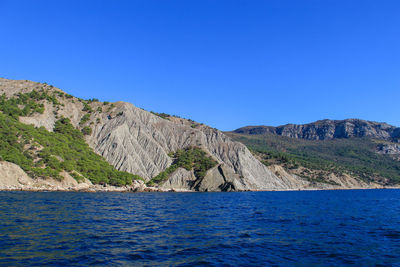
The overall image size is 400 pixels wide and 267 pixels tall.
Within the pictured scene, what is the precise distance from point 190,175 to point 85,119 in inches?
1849

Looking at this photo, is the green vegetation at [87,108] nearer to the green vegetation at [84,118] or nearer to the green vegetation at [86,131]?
the green vegetation at [84,118]

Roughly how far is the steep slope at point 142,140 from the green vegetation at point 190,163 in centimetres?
220

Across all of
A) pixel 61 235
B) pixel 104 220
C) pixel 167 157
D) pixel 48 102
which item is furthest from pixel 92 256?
pixel 48 102

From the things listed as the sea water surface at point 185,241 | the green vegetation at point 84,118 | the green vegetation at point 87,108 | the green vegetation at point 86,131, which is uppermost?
the green vegetation at point 87,108

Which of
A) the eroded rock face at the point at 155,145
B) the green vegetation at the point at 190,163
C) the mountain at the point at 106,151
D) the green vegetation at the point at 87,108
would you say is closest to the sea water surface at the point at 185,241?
the mountain at the point at 106,151

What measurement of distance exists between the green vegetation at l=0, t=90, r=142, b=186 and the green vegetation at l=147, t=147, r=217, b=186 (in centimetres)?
970

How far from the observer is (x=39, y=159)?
73.6 metres

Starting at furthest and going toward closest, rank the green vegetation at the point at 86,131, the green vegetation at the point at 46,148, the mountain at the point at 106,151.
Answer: the green vegetation at the point at 86,131
the mountain at the point at 106,151
the green vegetation at the point at 46,148

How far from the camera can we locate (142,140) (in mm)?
114812

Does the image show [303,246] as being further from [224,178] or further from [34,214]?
[224,178]

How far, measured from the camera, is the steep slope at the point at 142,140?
101250mm

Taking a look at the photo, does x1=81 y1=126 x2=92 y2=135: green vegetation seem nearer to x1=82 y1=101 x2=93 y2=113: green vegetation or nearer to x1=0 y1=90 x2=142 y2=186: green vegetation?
x1=0 y1=90 x2=142 y2=186: green vegetation

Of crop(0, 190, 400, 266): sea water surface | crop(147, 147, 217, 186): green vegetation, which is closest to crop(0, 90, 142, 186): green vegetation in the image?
crop(147, 147, 217, 186): green vegetation

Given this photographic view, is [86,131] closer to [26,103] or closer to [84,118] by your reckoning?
[84,118]
